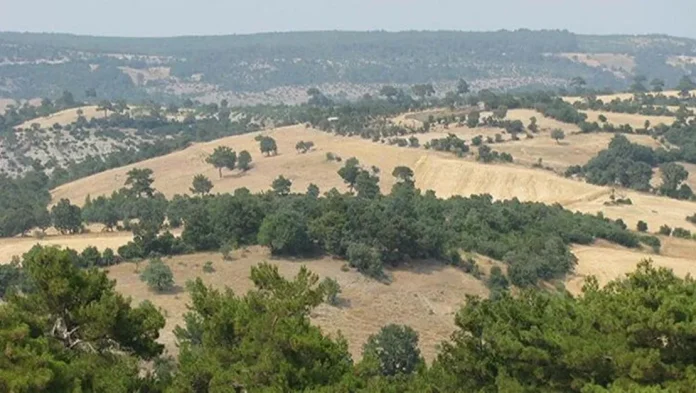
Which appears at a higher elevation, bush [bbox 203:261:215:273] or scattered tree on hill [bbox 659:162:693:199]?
bush [bbox 203:261:215:273]

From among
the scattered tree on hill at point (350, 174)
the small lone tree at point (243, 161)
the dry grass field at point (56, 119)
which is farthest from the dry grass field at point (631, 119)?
the dry grass field at point (56, 119)

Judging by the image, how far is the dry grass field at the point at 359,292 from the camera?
5331 cm

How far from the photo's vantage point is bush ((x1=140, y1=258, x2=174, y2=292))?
183 ft

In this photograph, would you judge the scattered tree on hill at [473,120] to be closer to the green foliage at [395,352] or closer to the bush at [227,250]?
the bush at [227,250]

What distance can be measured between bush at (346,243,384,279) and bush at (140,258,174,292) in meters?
12.9

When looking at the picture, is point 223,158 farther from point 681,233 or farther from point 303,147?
point 681,233

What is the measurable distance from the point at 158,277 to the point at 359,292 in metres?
13.1

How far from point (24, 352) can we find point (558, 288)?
49881mm

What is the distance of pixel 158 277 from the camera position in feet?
183

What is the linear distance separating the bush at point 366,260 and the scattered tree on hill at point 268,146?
75831mm

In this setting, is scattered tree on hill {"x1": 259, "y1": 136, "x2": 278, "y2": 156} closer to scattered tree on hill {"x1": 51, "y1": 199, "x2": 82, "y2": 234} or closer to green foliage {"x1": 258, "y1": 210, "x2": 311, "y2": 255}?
scattered tree on hill {"x1": 51, "y1": 199, "x2": 82, "y2": 234}

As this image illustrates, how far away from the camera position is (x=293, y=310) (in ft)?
83.3

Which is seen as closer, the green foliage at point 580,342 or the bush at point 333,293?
the green foliage at point 580,342

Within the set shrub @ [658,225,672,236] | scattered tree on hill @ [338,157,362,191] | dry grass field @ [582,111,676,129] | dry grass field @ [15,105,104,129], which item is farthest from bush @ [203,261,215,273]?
dry grass field @ [15,105,104,129]
